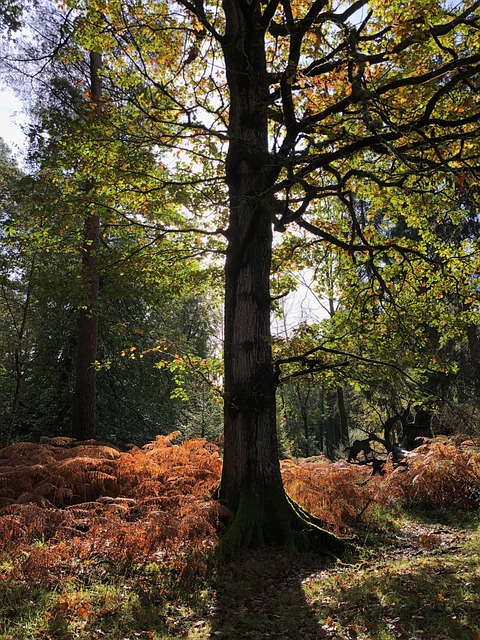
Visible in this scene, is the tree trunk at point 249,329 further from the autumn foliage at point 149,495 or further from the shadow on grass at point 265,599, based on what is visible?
the autumn foliage at point 149,495

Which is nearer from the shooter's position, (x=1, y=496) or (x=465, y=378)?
(x=1, y=496)

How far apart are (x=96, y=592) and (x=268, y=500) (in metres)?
2.37

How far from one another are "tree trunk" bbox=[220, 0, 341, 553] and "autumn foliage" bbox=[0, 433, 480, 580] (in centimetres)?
52

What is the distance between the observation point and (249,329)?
591cm

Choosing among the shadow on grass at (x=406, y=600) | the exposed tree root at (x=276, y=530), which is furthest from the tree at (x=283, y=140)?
the shadow on grass at (x=406, y=600)

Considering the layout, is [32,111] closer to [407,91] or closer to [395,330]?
[407,91]

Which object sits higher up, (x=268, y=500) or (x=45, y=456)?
(x=45, y=456)

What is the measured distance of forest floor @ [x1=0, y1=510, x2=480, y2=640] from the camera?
3.19m

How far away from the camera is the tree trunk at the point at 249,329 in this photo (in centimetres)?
543

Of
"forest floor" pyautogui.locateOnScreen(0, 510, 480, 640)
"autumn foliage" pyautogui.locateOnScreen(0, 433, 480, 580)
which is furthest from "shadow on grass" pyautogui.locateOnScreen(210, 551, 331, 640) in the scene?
"autumn foliage" pyautogui.locateOnScreen(0, 433, 480, 580)

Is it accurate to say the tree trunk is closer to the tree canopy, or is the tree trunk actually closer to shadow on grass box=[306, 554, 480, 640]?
the tree canopy

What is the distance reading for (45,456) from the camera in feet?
24.2

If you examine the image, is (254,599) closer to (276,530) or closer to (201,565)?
(201,565)

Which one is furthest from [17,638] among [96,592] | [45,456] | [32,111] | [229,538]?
[32,111]
